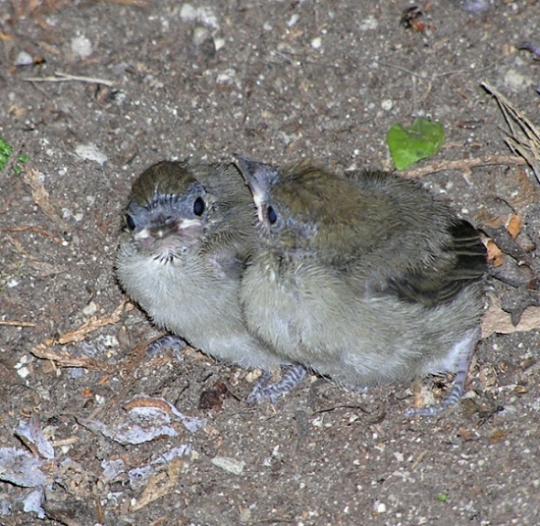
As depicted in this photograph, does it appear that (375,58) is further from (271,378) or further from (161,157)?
(271,378)

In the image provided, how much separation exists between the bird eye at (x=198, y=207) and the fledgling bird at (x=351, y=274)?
0.31 m

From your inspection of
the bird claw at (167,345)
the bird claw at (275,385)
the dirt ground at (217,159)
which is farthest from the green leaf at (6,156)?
the bird claw at (275,385)

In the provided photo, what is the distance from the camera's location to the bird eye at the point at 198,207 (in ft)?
16.2

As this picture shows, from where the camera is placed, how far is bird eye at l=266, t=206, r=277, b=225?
470 centimetres

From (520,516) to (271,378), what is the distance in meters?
1.73

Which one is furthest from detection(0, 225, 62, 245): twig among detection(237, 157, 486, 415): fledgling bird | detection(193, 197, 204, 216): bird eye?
detection(237, 157, 486, 415): fledgling bird

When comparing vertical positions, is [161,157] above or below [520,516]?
above

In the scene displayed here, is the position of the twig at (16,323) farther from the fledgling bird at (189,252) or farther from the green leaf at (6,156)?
the green leaf at (6,156)

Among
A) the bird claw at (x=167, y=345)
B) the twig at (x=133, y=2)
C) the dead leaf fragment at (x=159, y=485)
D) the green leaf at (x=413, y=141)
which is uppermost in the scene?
the twig at (x=133, y=2)

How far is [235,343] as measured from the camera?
5199 mm

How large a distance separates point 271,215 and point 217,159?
1.35 meters

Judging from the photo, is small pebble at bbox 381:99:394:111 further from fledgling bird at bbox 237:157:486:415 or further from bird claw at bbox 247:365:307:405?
bird claw at bbox 247:365:307:405

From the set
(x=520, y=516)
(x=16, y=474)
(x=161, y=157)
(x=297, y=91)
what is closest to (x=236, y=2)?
(x=297, y=91)

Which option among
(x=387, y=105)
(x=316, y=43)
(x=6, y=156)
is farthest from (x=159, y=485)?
(x=316, y=43)
